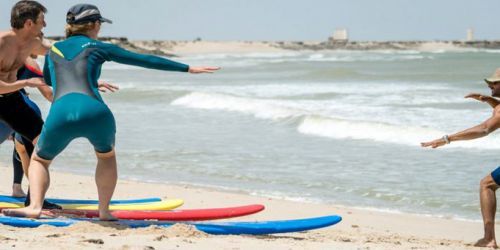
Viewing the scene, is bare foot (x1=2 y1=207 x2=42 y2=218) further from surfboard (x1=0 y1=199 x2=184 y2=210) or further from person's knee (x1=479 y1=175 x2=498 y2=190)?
person's knee (x1=479 y1=175 x2=498 y2=190)

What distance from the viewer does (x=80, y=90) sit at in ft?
17.9

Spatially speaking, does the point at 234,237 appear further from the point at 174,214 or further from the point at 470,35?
the point at 470,35

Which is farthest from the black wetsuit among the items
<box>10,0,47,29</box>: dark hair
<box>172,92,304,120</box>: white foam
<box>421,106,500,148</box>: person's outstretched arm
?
<box>172,92,304,120</box>: white foam

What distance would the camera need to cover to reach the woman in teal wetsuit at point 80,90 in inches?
212

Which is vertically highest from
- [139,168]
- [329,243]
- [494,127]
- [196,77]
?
[494,127]

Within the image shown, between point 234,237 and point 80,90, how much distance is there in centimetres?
129

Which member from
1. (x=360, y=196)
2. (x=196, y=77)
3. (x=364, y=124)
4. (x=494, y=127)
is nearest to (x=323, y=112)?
(x=364, y=124)

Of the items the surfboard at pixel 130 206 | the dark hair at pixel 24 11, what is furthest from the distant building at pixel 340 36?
the dark hair at pixel 24 11

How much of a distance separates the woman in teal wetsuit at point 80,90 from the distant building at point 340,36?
135m

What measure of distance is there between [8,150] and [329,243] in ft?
25.3

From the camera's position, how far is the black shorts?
623 cm

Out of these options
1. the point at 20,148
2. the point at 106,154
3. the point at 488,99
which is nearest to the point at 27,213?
the point at 106,154

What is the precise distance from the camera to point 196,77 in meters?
38.3

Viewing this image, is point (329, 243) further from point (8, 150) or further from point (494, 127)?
point (8, 150)
